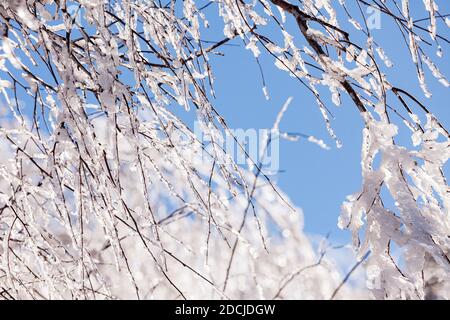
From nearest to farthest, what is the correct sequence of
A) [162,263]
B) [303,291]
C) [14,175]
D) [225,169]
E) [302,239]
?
[162,263]
[225,169]
[14,175]
[302,239]
[303,291]

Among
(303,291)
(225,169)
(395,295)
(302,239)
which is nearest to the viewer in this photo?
(395,295)

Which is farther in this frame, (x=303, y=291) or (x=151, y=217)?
(x=303, y=291)

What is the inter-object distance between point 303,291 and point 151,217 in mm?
4554

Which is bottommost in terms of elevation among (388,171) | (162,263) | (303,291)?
(162,263)

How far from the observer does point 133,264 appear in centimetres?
579

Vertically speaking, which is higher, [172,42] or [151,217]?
[172,42]

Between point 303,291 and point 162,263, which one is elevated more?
point 303,291

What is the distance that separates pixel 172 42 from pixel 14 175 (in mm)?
653

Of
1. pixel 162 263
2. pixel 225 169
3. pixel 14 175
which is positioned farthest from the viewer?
pixel 14 175
